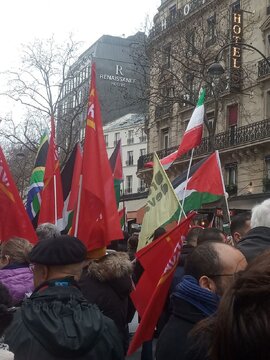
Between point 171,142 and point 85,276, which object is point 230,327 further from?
point 171,142

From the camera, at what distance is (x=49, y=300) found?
2486mm

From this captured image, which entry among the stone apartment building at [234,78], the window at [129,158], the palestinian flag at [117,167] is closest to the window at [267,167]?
the stone apartment building at [234,78]

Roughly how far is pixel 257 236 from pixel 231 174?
78.2 ft

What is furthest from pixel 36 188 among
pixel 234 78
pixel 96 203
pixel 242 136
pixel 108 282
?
pixel 242 136

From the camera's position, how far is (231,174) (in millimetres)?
26750

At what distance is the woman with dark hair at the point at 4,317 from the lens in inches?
86.2

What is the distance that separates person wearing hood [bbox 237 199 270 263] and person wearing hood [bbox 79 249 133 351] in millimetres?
1250

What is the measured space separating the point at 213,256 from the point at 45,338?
2.95 feet

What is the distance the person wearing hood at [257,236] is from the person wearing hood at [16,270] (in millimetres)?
1530

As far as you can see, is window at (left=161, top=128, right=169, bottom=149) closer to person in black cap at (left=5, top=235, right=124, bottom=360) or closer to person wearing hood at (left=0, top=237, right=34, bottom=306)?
person wearing hood at (left=0, top=237, right=34, bottom=306)

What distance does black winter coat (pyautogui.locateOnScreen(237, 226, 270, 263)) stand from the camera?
3.13 m

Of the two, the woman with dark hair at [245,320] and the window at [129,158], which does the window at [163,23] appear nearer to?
the window at [129,158]

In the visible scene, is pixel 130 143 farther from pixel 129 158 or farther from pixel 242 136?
pixel 242 136

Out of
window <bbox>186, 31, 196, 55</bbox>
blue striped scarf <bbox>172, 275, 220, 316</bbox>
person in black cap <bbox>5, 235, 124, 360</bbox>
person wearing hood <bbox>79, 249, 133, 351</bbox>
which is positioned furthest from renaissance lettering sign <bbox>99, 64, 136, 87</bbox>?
blue striped scarf <bbox>172, 275, 220, 316</bbox>
